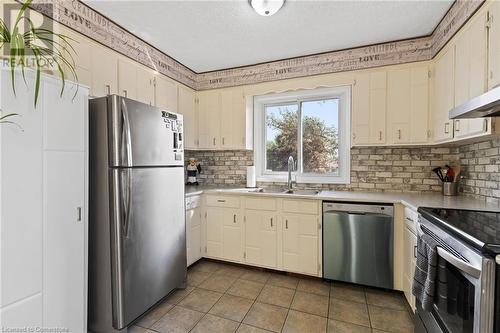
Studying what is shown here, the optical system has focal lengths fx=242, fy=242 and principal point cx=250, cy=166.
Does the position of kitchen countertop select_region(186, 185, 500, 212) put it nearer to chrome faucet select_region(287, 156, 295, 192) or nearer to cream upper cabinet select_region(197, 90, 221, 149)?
chrome faucet select_region(287, 156, 295, 192)

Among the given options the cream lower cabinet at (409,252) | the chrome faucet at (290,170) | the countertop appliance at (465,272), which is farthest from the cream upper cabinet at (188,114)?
the countertop appliance at (465,272)

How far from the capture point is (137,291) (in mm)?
1850

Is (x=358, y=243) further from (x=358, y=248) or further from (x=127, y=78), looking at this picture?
(x=127, y=78)

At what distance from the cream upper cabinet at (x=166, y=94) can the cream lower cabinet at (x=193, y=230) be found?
1.16m

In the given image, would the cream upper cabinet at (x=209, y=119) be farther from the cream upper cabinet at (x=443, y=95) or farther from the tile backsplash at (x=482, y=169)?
the tile backsplash at (x=482, y=169)

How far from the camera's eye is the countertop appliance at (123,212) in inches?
67.5

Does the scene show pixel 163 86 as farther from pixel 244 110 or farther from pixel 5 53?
pixel 5 53

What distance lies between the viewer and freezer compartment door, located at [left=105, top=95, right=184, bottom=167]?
172cm

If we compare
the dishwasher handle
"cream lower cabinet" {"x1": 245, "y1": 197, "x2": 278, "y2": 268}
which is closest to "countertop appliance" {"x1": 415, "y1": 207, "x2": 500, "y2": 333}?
the dishwasher handle

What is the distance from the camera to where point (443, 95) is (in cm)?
220

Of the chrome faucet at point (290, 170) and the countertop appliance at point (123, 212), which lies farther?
the chrome faucet at point (290, 170)

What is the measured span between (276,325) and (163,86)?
271 centimetres

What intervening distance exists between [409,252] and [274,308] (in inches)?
49.5

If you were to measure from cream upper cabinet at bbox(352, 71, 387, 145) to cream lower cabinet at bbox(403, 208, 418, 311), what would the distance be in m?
0.89
